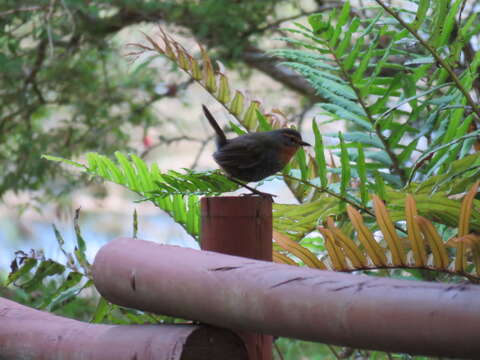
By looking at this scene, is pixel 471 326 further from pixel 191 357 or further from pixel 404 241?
pixel 404 241

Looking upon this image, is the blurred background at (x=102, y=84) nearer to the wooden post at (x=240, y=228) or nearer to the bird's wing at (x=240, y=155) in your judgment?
the bird's wing at (x=240, y=155)

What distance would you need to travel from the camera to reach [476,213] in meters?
1.44

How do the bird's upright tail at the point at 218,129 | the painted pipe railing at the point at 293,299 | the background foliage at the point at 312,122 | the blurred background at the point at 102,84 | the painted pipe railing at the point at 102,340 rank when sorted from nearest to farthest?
1. the painted pipe railing at the point at 293,299
2. the painted pipe railing at the point at 102,340
3. the background foliage at the point at 312,122
4. the bird's upright tail at the point at 218,129
5. the blurred background at the point at 102,84

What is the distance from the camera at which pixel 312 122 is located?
5.00 feet

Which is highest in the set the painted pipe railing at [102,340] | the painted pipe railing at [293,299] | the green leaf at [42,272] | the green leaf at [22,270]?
the painted pipe railing at [293,299]

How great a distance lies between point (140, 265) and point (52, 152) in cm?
307

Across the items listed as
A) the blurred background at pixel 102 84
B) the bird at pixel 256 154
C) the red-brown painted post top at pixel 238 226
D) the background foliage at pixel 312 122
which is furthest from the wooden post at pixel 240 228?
the blurred background at pixel 102 84

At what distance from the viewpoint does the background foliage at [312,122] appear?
146 centimetres

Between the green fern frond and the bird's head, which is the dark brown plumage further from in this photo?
the green fern frond

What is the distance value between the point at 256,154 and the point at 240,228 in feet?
2.14

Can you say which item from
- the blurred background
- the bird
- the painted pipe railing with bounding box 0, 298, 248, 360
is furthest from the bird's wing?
the blurred background

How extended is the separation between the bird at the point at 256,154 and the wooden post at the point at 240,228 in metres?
0.59

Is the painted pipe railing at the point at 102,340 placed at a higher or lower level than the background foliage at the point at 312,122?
lower

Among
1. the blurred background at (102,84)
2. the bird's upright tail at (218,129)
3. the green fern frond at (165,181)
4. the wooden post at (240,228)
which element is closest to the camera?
the wooden post at (240,228)
